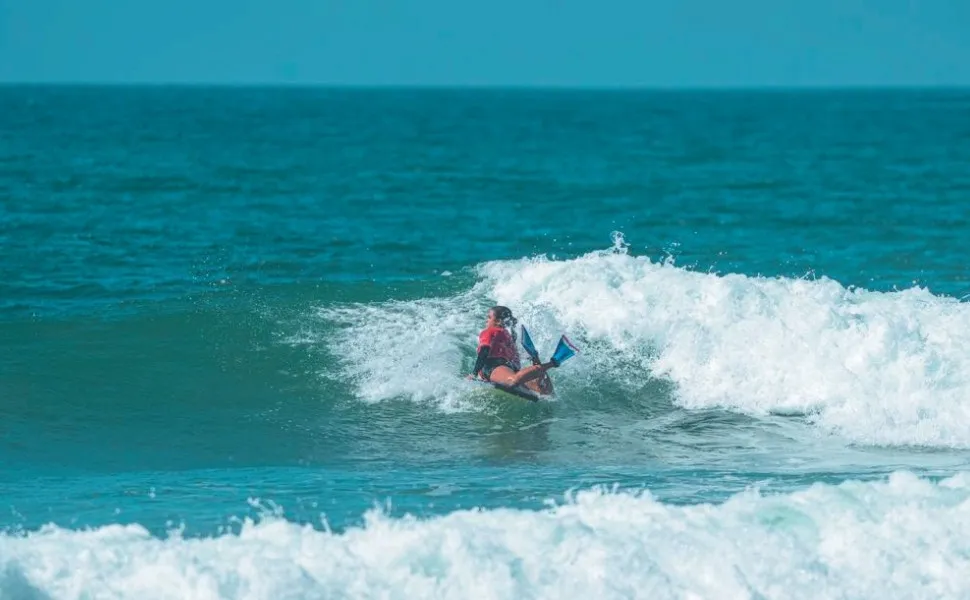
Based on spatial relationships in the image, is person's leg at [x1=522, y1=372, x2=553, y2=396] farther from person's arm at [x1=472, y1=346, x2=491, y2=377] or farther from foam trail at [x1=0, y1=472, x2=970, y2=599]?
foam trail at [x1=0, y1=472, x2=970, y2=599]

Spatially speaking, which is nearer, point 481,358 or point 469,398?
point 481,358

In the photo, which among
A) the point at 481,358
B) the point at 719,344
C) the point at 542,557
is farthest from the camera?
the point at 719,344

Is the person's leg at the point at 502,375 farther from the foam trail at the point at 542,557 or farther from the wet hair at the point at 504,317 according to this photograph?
the foam trail at the point at 542,557

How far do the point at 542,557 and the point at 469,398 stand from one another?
547 cm

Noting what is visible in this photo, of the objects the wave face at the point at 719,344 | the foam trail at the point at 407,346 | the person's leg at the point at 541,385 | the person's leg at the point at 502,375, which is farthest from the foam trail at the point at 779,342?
the person's leg at the point at 502,375

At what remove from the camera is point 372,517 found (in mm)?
9664

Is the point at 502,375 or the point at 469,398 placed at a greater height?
the point at 502,375

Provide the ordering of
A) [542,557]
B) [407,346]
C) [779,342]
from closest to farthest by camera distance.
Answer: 1. [542,557]
2. [779,342]
3. [407,346]

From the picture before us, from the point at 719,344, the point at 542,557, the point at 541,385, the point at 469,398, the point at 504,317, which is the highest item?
the point at 504,317

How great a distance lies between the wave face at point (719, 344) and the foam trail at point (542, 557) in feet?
13.2

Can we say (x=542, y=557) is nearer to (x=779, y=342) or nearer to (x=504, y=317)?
(x=504, y=317)

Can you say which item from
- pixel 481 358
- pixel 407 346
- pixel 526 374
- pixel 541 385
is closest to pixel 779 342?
pixel 541 385

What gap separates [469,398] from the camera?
14.5 m

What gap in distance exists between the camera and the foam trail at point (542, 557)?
343 inches
